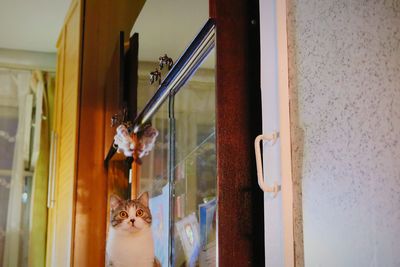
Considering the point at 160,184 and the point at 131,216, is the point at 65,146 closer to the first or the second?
the point at 160,184

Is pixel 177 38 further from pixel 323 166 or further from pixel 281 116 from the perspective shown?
pixel 323 166

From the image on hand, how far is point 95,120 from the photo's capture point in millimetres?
2703

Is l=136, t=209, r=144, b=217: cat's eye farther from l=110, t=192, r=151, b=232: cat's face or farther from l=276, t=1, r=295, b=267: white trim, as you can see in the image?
l=276, t=1, r=295, b=267: white trim

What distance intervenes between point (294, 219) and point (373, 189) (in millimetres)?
160

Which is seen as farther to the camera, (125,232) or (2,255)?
(2,255)

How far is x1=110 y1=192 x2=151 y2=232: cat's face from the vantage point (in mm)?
1495

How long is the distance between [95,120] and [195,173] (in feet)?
4.93

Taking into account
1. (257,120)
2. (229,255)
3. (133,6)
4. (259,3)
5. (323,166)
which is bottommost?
(229,255)

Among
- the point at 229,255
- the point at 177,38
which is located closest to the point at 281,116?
the point at 229,255

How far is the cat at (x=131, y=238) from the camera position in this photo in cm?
147

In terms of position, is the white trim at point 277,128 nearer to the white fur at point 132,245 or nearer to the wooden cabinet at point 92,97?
the wooden cabinet at point 92,97

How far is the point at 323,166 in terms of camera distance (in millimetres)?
803

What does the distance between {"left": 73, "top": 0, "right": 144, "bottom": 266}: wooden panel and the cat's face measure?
0.83m

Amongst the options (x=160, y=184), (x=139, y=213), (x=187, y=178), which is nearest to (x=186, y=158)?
(x=187, y=178)
